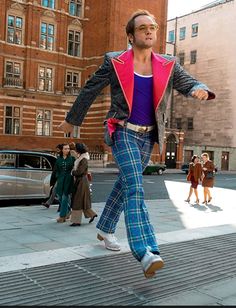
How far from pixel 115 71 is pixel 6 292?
7.73 ft

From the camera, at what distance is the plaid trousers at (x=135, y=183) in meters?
3.89

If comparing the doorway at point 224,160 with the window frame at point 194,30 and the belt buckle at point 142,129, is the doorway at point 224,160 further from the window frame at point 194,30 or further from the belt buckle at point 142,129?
the belt buckle at point 142,129

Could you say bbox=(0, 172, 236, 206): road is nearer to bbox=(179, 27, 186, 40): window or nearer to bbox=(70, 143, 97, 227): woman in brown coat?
bbox=(70, 143, 97, 227): woman in brown coat

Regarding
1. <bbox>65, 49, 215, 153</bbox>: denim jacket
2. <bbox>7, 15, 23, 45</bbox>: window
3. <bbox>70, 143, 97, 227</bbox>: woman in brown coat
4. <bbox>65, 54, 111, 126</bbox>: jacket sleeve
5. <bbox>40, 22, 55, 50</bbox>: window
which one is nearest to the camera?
<bbox>65, 49, 215, 153</bbox>: denim jacket

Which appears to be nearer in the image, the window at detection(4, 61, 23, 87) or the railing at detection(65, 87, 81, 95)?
the window at detection(4, 61, 23, 87)

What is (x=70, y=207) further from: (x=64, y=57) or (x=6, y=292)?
(x=64, y=57)

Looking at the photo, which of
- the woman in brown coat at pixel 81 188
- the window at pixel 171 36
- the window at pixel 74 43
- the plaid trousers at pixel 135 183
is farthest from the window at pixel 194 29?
the plaid trousers at pixel 135 183

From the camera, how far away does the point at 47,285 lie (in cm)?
391

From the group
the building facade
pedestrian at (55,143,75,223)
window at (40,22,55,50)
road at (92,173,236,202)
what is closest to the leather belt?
pedestrian at (55,143,75,223)

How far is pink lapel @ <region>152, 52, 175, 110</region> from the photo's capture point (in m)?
4.32

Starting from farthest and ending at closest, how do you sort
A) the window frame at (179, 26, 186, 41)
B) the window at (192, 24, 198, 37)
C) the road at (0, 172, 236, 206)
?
the window frame at (179, 26, 186, 41), the window at (192, 24, 198, 37), the road at (0, 172, 236, 206)

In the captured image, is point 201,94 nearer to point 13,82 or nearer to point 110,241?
point 110,241

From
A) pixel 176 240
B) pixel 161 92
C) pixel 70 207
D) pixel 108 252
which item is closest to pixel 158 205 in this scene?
pixel 70 207

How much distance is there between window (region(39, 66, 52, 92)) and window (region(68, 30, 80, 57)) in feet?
10.8
